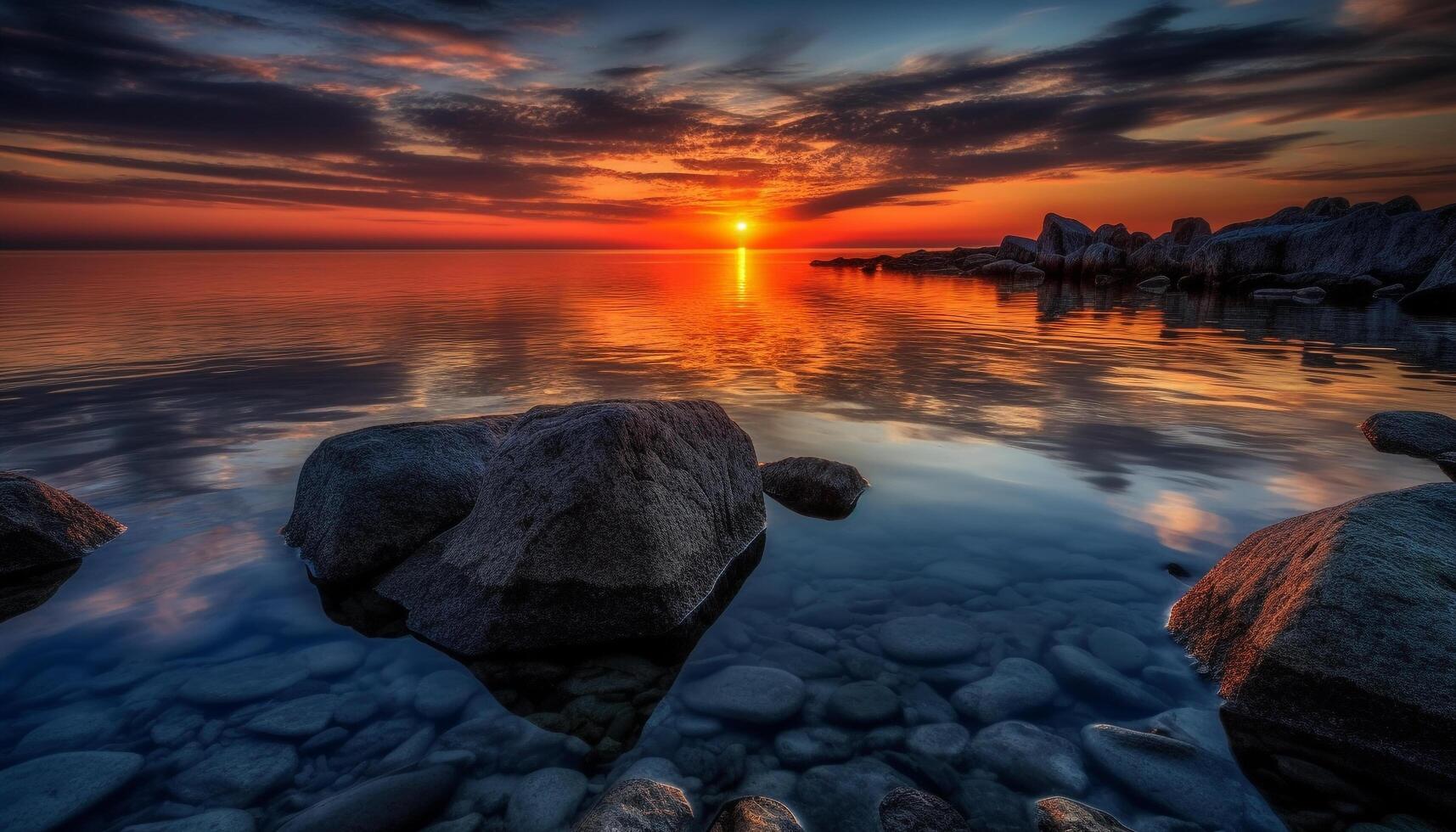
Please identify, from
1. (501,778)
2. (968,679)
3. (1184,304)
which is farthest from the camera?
(1184,304)

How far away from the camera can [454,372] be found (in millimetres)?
14641

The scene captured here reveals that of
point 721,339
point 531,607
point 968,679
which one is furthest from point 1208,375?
point 531,607

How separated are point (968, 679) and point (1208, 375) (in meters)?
13.7

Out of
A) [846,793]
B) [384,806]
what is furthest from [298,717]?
[846,793]

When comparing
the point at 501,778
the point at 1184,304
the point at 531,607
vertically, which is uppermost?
the point at 1184,304

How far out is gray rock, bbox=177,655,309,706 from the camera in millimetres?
3938

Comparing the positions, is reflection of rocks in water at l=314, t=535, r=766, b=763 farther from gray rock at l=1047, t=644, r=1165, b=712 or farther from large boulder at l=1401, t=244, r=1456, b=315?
large boulder at l=1401, t=244, r=1456, b=315

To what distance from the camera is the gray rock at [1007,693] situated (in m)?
3.73

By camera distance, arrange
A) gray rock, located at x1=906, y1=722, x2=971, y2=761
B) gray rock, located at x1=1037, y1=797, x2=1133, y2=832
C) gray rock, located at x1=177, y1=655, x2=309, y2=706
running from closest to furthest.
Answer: gray rock, located at x1=1037, y1=797, x2=1133, y2=832 < gray rock, located at x1=906, y1=722, x2=971, y2=761 < gray rock, located at x1=177, y1=655, x2=309, y2=706

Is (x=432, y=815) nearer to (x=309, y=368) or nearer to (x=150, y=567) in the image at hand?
(x=150, y=567)

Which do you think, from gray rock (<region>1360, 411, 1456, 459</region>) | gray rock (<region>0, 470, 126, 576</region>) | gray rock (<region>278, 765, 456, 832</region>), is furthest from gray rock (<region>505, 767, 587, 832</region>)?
gray rock (<region>1360, 411, 1456, 459</region>)

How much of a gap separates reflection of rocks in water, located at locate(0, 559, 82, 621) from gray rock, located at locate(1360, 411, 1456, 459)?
14299 mm

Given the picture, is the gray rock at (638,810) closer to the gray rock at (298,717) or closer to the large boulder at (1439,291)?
the gray rock at (298,717)

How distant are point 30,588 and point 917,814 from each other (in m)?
6.77
